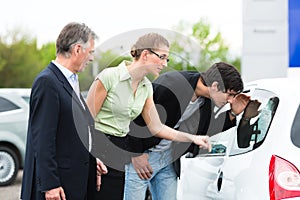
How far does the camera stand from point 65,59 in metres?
4.08

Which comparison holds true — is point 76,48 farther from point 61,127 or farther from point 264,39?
point 264,39

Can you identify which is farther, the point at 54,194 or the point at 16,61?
the point at 16,61

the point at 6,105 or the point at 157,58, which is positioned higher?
the point at 157,58

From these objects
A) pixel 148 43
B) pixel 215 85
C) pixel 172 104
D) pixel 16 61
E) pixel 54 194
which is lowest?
pixel 16 61

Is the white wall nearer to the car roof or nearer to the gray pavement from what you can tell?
the gray pavement

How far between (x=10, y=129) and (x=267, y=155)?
8.51m

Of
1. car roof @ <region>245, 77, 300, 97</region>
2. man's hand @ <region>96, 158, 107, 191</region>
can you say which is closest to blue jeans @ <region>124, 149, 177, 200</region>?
man's hand @ <region>96, 158, 107, 191</region>

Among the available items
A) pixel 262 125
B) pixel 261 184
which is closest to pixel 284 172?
pixel 261 184

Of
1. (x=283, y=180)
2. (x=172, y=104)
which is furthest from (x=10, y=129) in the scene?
(x=283, y=180)

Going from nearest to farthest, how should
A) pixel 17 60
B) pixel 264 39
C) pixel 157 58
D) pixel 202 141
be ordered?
pixel 157 58 → pixel 202 141 → pixel 264 39 → pixel 17 60

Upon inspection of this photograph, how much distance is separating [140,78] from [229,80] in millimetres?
656

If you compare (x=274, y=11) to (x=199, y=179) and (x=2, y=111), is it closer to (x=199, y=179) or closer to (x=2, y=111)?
(x=2, y=111)

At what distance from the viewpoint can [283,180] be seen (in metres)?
3.72

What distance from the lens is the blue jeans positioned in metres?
4.95
